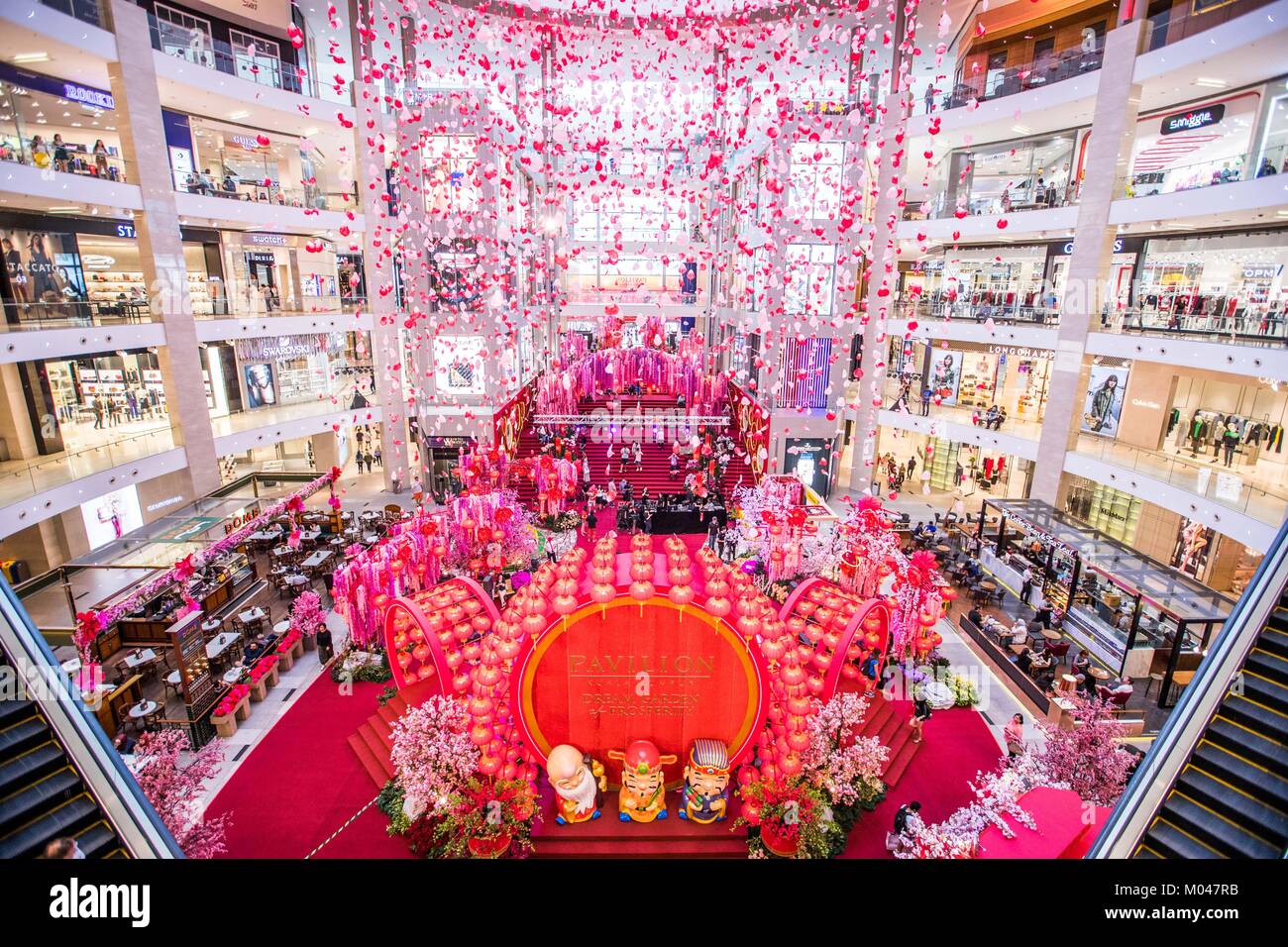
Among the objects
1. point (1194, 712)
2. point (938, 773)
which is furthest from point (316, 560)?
point (1194, 712)

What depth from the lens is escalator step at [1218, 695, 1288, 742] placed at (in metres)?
4.32

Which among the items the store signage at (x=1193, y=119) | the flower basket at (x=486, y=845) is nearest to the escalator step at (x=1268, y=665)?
the flower basket at (x=486, y=845)

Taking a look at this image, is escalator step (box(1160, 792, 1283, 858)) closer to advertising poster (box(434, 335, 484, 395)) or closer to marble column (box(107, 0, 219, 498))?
marble column (box(107, 0, 219, 498))

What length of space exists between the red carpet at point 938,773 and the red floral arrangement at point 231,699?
9.22 m

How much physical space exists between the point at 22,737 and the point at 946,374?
23660 millimetres

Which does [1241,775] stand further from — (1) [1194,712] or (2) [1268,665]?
(2) [1268,665]

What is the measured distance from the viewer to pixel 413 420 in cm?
1970

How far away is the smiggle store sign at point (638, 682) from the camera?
24.7 ft

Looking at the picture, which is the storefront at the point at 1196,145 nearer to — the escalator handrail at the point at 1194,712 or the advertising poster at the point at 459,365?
the escalator handrail at the point at 1194,712

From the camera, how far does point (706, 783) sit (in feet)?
24.8

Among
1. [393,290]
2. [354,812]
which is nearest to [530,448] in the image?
[393,290]

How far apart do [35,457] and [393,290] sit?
9443 millimetres

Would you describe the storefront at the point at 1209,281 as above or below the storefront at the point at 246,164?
below

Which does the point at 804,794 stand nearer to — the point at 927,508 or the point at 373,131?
the point at 927,508
